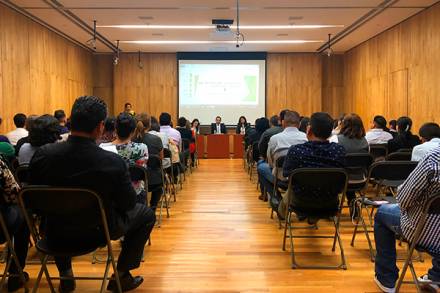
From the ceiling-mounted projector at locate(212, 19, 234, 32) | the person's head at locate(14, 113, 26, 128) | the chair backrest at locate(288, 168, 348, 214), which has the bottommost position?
the chair backrest at locate(288, 168, 348, 214)

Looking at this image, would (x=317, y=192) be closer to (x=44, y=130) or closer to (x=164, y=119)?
(x=44, y=130)

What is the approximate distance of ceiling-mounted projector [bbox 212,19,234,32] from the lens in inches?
395

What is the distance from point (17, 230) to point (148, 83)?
42.1ft

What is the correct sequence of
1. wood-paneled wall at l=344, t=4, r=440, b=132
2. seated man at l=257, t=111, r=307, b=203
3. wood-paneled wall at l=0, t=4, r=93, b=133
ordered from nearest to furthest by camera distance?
1. seated man at l=257, t=111, r=307, b=203
2. wood-paneled wall at l=0, t=4, r=93, b=133
3. wood-paneled wall at l=344, t=4, r=440, b=132

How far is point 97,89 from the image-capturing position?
1588 cm

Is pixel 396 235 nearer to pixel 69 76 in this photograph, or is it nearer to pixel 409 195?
pixel 409 195

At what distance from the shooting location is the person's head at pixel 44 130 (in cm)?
385

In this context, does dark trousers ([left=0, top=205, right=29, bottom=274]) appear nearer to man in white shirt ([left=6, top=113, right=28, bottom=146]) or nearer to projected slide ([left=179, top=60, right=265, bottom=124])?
man in white shirt ([left=6, top=113, right=28, bottom=146])

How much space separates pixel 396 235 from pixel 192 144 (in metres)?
7.19

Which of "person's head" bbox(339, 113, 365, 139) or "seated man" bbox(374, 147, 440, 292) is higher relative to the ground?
"person's head" bbox(339, 113, 365, 139)

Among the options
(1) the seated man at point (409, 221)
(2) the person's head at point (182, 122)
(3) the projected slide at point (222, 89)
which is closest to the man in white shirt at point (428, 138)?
(1) the seated man at point (409, 221)

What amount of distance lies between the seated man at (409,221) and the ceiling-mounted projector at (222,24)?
7593mm

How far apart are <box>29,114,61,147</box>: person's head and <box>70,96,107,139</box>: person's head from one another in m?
1.38

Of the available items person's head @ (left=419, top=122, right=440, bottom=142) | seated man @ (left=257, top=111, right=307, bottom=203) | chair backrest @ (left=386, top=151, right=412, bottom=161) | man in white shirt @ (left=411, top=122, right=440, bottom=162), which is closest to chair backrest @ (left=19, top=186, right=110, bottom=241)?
seated man @ (left=257, top=111, right=307, bottom=203)
